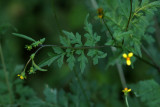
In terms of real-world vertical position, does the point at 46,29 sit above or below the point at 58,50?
above

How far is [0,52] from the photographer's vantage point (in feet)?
8.54

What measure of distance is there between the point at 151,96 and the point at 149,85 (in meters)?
0.11

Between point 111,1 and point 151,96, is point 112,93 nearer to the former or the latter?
point 151,96

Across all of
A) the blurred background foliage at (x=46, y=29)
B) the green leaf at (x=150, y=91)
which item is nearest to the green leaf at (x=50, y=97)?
the blurred background foliage at (x=46, y=29)

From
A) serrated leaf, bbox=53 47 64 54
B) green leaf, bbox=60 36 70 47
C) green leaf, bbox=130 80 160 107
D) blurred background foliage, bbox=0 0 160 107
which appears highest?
blurred background foliage, bbox=0 0 160 107

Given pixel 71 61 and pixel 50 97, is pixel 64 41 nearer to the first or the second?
pixel 71 61

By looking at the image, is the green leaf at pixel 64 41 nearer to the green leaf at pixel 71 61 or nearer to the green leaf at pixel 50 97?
the green leaf at pixel 71 61

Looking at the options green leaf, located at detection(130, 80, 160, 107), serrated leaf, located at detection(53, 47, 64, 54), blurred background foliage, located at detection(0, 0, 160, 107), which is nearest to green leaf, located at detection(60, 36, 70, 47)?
serrated leaf, located at detection(53, 47, 64, 54)

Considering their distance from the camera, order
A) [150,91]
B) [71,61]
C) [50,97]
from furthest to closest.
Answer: [50,97]
[150,91]
[71,61]

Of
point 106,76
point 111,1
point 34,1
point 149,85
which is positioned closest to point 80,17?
point 34,1

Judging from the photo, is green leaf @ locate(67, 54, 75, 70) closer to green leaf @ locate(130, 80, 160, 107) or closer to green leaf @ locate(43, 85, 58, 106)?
green leaf @ locate(130, 80, 160, 107)

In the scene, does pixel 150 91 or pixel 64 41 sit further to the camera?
pixel 150 91

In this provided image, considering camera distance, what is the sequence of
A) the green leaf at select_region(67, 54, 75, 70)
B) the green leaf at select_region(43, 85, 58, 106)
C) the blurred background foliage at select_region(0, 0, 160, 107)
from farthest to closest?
the blurred background foliage at select_region(0, 0, 160, 107), the green leaf at select_region(43, 85, 58, 106), the green leaf at select_region(67, 54, 75, 70)

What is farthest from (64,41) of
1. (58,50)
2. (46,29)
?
(46,29)
